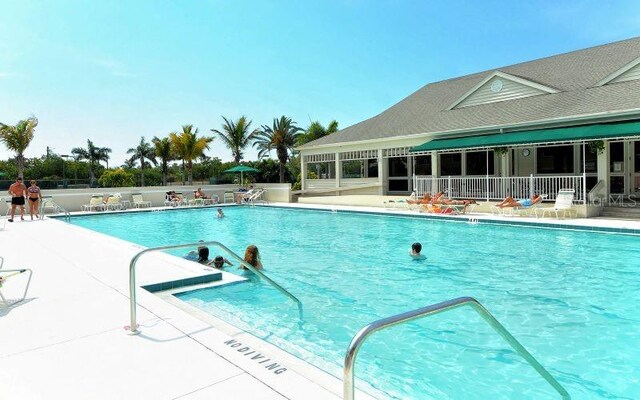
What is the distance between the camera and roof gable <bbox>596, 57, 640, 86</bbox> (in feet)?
56.0

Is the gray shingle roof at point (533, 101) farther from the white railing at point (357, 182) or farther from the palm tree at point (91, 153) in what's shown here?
the palm tree at point (91, 153)

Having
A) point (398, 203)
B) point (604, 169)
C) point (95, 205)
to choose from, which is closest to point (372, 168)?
point (398, 203)

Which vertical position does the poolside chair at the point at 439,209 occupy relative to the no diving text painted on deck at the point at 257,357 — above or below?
Answer: above

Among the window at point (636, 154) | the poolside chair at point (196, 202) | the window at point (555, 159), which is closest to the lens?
the window at point (636, 154)

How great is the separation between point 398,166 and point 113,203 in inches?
621

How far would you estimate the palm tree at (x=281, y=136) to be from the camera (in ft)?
136

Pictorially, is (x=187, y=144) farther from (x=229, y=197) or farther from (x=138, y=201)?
(x=138, y=201)

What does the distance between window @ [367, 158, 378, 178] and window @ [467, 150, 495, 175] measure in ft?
21.1

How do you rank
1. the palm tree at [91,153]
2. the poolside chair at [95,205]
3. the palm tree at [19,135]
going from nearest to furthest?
the poolside chair at [95,205], the palm tree at [19,135], the palm tree at [91,153]

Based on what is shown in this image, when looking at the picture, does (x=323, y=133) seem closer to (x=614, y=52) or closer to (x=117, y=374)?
(x=614, y=52)

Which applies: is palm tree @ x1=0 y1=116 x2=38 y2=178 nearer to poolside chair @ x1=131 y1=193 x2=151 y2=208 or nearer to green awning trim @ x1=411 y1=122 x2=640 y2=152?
poolside chair @ x1=131 y1=193 x2=151 y2=208

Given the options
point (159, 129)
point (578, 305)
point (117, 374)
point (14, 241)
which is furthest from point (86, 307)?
point (159, 129)

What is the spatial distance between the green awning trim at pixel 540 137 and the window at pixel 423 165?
3042 mm

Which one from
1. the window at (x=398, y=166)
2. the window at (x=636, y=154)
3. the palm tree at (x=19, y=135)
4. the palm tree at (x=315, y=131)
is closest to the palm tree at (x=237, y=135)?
the palm tree at (x=315, y=131)
